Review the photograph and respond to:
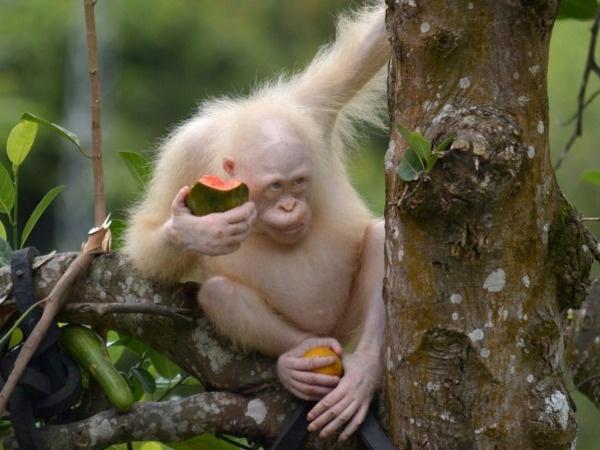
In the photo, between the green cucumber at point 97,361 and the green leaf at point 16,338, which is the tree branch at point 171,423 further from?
the green leaf at point 16,338

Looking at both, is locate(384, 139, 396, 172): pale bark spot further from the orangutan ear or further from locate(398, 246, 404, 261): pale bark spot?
the orangutan ear

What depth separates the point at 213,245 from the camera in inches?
122

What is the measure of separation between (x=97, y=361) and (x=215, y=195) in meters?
0.55

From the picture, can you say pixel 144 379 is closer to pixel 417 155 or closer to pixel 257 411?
pixel 257 411

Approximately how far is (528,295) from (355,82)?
119 cm

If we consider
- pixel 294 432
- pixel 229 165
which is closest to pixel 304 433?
pixel 294 432

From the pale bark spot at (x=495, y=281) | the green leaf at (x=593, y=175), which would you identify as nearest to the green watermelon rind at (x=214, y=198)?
the pale bark spot at (x=495, y=281)

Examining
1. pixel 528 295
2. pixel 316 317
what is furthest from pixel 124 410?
pixel 528 295

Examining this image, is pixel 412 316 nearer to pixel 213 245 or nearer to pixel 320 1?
pixel 213 245

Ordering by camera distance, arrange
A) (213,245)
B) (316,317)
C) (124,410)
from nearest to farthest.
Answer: (124,410) < (213,245) < (316,317)

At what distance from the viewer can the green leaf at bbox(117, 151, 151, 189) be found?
141 inches

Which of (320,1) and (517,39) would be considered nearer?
(517,39)

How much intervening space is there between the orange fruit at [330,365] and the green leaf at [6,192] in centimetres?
102

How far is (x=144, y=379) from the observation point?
10.8 feet
